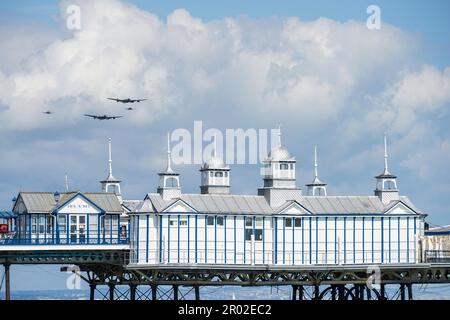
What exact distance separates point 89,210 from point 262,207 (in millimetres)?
12862

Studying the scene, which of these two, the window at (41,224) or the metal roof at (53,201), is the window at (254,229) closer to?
the metal roof at (53,201)

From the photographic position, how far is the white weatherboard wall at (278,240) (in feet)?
282

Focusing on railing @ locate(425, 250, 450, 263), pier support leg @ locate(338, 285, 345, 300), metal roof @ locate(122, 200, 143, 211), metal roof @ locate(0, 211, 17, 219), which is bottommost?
pier support leg @ locate(338, 285, 345, 300)

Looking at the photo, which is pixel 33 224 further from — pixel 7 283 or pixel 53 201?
pixel 7 283

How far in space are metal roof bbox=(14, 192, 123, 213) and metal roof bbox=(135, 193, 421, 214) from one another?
4841mm

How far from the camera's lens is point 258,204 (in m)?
89.0

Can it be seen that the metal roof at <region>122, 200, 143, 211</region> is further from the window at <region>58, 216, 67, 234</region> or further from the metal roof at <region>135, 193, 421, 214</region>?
the metal roof at <region>135, 193, 421, 214</region>

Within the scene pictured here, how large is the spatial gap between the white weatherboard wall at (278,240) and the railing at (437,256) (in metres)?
1.33

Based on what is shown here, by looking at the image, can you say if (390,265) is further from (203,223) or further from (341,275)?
(203,223)

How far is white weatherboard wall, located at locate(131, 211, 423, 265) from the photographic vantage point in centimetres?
8588

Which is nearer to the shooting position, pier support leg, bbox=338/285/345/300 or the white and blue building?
the white and blue building

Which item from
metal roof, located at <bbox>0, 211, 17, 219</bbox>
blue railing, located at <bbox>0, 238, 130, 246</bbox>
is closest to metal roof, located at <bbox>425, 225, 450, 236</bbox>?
blue railing, located at <bbox>0, 238, 130, 246</bbox>

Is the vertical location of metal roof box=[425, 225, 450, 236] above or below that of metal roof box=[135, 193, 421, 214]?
below

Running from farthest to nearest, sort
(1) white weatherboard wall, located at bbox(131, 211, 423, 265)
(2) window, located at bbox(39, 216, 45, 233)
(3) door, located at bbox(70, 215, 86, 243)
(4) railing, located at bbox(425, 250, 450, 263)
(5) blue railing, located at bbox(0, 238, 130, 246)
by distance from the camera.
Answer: (4) railing, located at bbox(425, 250, 450, 263)
(2) window, located at bbox(39, 216, 45, 233)
(3) door, located at bbox(70, 215, 86, 243)
(5) blue railing, located at bbox(0, 238, 130, 246)
(1) white weatherboard wall, located at bbox(131, 211, 423, 265)
